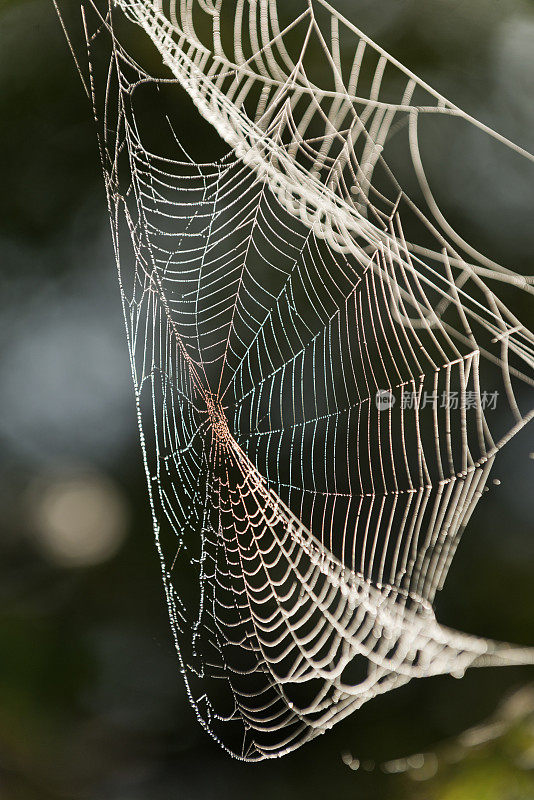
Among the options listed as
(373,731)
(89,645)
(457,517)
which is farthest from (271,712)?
(457,517)

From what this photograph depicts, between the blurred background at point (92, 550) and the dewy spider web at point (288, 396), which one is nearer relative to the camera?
the dewy spider web at point (288, 396)

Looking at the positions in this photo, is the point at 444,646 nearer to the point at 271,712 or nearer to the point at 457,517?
the point at 457,517

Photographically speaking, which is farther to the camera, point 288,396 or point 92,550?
point 92,550

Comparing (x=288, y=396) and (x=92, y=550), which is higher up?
(x=288, y=396)

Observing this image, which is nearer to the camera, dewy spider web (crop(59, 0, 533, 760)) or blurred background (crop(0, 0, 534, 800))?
dewy spider web (crop(59, 0, 533, 760))
